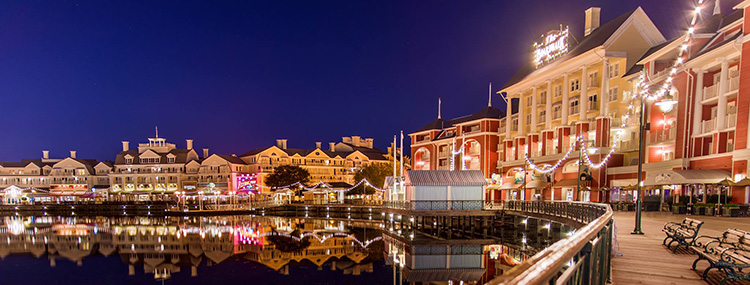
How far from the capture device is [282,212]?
72.4 meters

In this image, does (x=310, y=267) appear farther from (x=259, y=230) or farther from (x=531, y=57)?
(x=531, y=57)

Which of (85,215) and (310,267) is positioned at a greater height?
(310,267)

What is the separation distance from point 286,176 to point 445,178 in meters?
48.0

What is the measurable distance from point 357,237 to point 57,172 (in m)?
82.2

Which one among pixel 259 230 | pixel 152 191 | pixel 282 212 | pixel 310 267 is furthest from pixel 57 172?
pixel 310 267

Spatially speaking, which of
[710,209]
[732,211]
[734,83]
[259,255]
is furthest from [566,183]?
[259,255]

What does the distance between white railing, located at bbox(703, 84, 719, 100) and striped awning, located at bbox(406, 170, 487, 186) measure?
16.4m

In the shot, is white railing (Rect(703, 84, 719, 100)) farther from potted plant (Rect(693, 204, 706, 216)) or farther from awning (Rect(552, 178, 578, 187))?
awning (Rect(552, 178, 578, 187))

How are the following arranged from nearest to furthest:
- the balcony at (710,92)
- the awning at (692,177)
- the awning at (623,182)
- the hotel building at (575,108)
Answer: the awning at (692,177) → the balcony at (710,92) → the awning at (623,182) → the hotel building at (575,108)

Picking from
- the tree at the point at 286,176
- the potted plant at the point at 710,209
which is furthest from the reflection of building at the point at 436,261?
the tree at the point at 286,176

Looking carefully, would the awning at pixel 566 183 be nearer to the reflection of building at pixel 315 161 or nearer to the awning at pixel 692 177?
the awning at pixel 692 177

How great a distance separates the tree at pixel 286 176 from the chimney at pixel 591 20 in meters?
51.7

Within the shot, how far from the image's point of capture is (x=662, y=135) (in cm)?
3400

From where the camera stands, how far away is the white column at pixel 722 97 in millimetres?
28031
